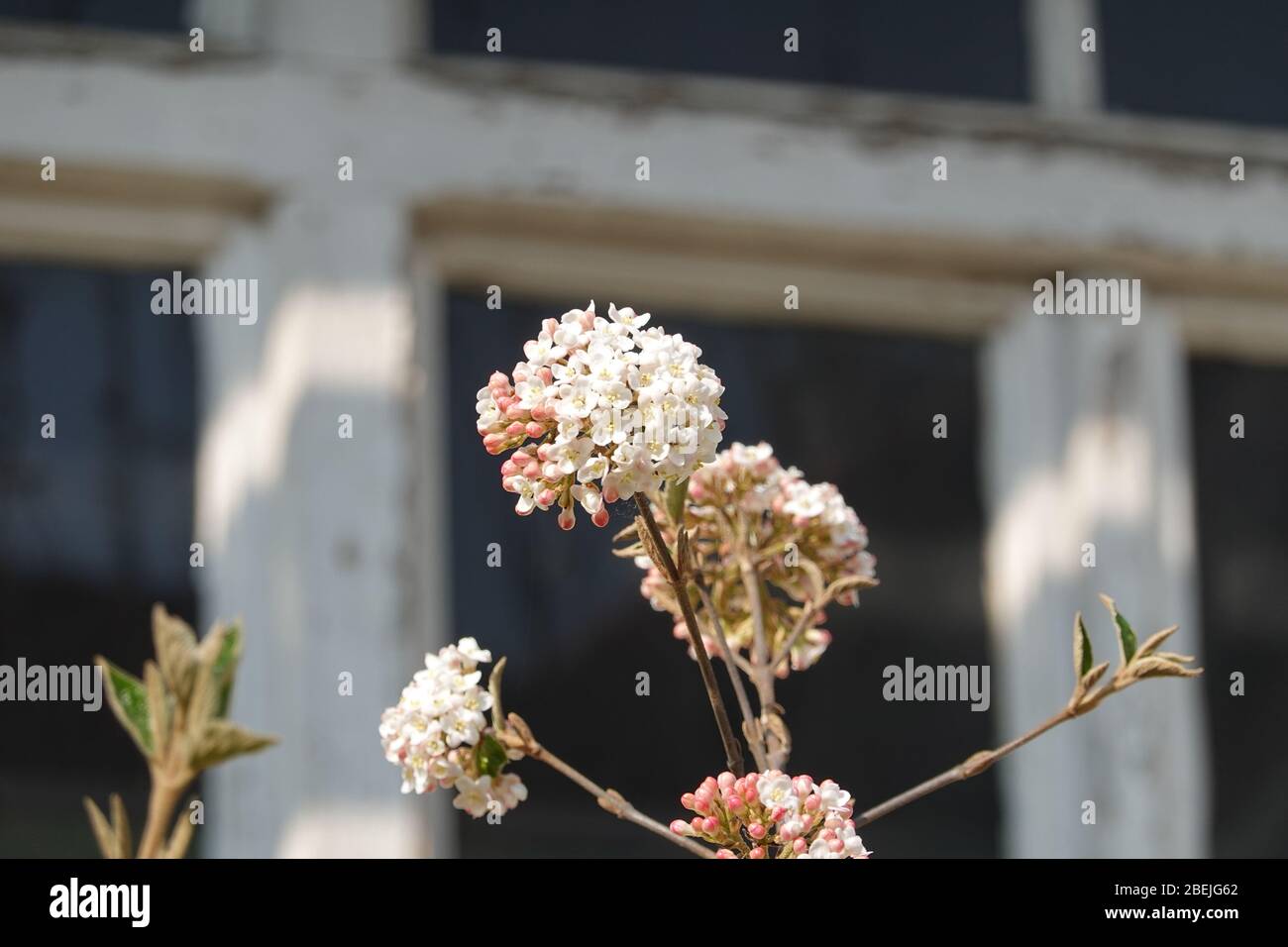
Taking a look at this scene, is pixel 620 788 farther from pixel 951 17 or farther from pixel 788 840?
pixel 788 840

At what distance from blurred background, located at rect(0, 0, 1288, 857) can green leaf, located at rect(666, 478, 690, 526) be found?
1332 millimetres

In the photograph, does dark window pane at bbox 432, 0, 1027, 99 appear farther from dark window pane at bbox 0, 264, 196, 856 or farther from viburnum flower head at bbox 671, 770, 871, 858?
viburnum flower head at bbox 671, 770, 871, 858

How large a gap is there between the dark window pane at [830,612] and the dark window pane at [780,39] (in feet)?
1.25

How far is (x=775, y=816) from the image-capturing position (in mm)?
610

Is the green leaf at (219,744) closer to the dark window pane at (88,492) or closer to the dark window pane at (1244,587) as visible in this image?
the dark window pane at (88,492)

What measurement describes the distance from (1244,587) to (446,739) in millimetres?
1968

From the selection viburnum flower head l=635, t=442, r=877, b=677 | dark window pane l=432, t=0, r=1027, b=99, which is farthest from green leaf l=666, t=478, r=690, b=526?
dark window pane l=432, t=0, r=1027, b=99

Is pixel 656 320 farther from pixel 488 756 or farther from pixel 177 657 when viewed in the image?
pixel 177 657

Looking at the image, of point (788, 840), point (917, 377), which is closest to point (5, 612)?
point (917, 377)

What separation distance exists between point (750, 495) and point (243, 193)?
1.45 metres

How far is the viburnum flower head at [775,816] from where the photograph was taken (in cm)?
60

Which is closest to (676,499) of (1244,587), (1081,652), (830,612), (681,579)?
(681,579)

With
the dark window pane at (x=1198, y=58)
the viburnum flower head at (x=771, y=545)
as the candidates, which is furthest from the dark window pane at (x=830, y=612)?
the viburnum flower head at (x=771, y=545)

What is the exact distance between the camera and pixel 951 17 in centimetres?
245
